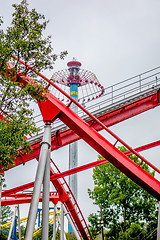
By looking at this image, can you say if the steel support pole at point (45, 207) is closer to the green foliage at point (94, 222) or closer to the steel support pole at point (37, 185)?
the steel support pole at point (37, 185)

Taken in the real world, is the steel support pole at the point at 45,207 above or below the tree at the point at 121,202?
below

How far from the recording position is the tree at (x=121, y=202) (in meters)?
27.6

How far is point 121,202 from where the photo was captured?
28000mm

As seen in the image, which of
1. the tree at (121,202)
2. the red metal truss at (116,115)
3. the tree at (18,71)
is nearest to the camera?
the tree at (18,71)

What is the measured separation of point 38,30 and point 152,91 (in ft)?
22.4

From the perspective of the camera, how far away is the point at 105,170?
29.9 m

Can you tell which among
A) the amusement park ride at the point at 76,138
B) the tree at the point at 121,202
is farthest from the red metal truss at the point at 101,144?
the tree at the point at 121,202

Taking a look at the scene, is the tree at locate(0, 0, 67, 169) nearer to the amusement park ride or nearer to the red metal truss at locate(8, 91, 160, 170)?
the amusement park ride

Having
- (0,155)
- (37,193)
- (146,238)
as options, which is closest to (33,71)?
(0,155)

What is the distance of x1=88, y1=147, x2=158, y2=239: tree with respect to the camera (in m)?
27.6

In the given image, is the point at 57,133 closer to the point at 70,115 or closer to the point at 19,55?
the point at 70,115

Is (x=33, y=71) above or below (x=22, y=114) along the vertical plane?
above

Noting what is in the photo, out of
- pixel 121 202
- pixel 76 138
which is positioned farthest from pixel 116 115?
pixel 121 202

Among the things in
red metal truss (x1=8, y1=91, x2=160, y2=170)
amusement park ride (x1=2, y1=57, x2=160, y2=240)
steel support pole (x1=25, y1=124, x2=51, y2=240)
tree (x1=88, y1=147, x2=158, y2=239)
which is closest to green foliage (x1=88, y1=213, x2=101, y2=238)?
tree (x1=88, y1=147, x2=158, y2=239)
